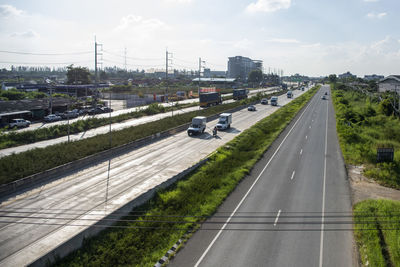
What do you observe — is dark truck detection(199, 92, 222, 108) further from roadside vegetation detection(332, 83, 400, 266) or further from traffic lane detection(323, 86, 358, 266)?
traffic lane detection(323, 86, 358, 266)

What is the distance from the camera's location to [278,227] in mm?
16172

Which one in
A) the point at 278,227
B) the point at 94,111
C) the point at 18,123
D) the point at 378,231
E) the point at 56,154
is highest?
the point at 94,111

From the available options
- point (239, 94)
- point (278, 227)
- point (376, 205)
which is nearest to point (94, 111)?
point (278, 227)

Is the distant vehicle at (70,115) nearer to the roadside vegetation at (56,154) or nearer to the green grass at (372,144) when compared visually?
the roadside vegetation at (56,154)

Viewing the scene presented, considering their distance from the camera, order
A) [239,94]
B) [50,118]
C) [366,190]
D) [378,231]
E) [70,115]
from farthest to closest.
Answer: [239,94], [70,115], [50,118], [366,190], [378,231]

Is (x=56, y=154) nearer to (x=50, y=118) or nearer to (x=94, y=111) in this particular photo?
(x=50, y=118)

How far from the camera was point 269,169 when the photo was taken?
26344 mm

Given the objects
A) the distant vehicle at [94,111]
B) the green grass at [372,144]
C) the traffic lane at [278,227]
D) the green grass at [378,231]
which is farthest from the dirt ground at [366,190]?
the distant vehicle at [94,111]

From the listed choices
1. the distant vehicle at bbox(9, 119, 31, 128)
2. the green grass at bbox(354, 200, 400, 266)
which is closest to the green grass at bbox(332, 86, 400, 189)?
the green grass at bbox(354, 200, 400, 266)

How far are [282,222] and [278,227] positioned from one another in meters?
0.67

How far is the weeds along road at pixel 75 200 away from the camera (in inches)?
574

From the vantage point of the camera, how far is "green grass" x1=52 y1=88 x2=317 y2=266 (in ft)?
43.5

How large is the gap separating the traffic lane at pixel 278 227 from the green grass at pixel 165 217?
219cm

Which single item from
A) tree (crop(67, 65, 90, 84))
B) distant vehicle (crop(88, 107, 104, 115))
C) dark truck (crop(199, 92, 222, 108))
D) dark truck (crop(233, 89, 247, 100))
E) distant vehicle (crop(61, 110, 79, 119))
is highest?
tree (crop(67, 65, 90, 84))
